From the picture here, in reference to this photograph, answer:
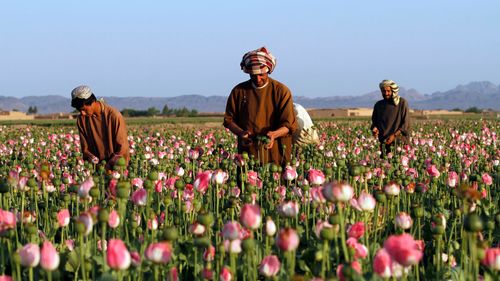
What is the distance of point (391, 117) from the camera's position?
10.7 meters

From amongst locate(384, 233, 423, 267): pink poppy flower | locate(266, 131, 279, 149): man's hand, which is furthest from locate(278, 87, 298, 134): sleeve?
locate(384, 233, 423, 267): pink poppy flower

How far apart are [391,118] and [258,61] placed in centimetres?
436

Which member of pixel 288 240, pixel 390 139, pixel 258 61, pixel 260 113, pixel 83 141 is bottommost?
pixel 390 139

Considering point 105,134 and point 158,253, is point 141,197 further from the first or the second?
point 105,134

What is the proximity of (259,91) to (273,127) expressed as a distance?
0.39 m

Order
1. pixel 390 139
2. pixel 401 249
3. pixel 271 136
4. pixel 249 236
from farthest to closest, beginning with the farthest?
pixel 390 139
pixel 271 136
pixel 249 236
pixel 401 249

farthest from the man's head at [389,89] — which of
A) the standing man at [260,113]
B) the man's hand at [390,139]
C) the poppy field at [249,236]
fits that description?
the standing man at [260,113]

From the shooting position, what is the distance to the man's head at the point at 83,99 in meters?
7.06

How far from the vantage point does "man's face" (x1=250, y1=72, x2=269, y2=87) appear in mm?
7055

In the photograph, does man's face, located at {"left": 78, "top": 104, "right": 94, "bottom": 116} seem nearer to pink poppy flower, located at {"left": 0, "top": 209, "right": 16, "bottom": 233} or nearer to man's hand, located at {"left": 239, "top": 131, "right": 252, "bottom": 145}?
man's hand, located at {"left": 239, "top": 131, "right": 252, "bottom": 145}

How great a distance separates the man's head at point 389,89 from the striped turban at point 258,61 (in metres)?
3.77

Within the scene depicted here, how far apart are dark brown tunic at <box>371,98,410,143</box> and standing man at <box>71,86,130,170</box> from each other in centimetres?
439

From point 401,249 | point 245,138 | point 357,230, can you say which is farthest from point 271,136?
point 401,249

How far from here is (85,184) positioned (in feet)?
13.1
